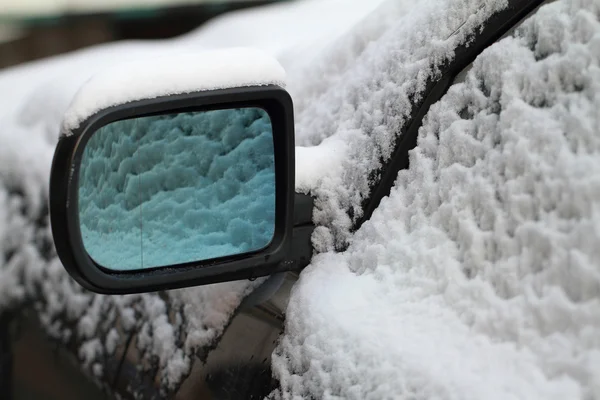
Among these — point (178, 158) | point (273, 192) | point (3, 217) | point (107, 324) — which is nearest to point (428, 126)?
point (273, 192)

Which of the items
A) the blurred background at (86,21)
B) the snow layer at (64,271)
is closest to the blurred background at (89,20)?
the blurred background at (86,21)

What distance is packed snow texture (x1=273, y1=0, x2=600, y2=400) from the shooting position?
0.99 m

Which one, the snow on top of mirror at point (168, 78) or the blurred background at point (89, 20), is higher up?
the snow on top of mirror at point (168, 78)

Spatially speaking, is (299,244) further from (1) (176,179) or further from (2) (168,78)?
(2) (168,78)

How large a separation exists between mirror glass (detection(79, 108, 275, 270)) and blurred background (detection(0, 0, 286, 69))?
8405 mm

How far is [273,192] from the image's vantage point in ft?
4.60

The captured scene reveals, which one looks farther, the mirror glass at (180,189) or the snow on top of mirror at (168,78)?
the mirror glass at (180,189)

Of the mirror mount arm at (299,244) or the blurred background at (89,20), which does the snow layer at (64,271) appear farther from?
the blurred background at (89,20)

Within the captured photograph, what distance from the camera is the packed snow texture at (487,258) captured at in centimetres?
99

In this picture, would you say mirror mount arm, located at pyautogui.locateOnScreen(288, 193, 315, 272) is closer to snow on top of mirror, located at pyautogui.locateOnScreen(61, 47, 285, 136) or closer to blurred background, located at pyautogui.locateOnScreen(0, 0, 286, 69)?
snow on top of mirror, located at pyautogui.locateOnScreen(61, 47, 285, 136)

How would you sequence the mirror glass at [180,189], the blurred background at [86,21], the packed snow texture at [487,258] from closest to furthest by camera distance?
the packed snow texture at [487,258] < the mirror glass at [180,189] < the blurred background at [86,21]

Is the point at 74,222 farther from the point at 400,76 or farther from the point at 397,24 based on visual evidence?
the point at 397,24

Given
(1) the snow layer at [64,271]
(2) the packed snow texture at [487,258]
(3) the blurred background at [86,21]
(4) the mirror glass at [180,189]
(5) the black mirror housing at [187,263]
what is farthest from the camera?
(3) the blurred background at [86,21]

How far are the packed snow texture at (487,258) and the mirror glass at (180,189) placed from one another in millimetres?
213
